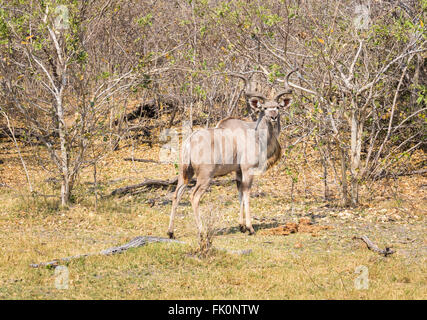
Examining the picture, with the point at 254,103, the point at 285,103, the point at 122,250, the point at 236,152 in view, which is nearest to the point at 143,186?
the point at 236,152

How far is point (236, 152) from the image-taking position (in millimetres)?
9828

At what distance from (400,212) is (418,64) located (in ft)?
13.4

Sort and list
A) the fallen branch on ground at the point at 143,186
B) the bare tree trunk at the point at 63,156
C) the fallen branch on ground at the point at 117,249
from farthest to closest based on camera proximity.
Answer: the fallen branch on ground at the point at 143,186
the bare tree trunk at the point at 63,156
the fallen branch on ground at the point at 117,249

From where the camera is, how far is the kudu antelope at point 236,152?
368 inches

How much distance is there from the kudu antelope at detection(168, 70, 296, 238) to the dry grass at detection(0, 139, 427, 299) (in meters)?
0.72

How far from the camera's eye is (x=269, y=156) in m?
10.3

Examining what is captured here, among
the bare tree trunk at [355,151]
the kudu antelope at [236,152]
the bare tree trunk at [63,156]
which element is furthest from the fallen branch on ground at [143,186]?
the bare tree trunk at [355,151]

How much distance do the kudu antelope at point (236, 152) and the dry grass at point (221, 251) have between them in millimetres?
722

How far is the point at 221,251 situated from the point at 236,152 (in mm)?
2470

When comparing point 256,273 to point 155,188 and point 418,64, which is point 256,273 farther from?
point 418,64

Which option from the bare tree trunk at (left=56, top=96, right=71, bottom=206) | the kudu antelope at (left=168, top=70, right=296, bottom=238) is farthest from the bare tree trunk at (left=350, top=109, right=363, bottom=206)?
the bare tree trunk at (left=56, top=96, right=71, bottom=206)

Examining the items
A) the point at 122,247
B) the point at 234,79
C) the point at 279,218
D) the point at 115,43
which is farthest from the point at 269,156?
the point at 115,43

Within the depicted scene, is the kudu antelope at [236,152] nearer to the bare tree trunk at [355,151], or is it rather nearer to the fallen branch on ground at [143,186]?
the bare tree trunk at [355,151]

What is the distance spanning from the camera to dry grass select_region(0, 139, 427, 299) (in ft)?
21.4
